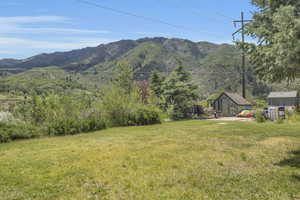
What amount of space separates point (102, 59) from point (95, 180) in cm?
19558

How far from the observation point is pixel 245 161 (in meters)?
6.89

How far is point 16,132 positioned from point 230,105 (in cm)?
2976

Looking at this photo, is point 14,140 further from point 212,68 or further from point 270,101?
point 212,68

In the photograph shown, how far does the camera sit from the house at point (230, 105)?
35875mm

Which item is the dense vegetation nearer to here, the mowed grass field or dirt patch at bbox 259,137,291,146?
the mowed grass field

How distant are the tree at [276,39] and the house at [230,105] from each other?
30.0 meters

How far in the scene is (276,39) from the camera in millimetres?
5648

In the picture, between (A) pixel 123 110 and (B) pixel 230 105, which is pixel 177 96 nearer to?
(B) pixel 230 105

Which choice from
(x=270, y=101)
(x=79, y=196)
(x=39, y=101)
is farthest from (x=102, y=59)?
(x=79, y=196)

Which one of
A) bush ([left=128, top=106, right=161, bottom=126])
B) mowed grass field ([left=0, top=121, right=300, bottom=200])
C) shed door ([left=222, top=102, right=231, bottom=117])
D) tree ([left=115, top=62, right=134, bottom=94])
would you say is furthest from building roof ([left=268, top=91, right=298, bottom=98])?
mowed grass field ([left=0, top=121, right=300, bottom=200])

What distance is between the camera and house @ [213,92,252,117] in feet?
118

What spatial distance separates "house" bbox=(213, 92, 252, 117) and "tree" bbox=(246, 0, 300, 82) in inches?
1180

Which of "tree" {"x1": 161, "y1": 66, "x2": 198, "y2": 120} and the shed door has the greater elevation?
"tree" {"x1": 161, "y1": 66, "x2": 198, "y2": 120}

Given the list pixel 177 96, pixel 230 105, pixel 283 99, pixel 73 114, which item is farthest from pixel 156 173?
pixel 283 99
